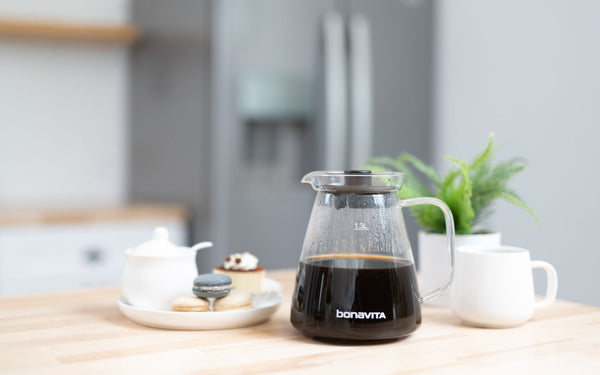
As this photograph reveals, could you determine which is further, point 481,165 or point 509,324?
point 481,165

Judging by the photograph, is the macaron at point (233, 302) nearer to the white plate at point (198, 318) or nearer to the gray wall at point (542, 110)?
the white plate at point (198, 318)

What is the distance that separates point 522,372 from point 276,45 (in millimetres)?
1998

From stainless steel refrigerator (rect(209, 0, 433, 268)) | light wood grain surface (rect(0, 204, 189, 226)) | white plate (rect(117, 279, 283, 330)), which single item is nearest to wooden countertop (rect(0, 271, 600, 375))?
white plate (rect(117, 279, 283, 330))

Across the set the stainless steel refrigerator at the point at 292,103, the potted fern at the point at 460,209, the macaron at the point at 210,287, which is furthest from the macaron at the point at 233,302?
the stainless steel refrigerator at the point at 292,103

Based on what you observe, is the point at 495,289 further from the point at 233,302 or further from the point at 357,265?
the point at 233,302

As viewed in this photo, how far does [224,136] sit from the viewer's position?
2.46 metres

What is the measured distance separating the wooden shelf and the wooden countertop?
1.99 m

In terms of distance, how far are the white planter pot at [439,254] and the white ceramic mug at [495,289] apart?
12 centimetres

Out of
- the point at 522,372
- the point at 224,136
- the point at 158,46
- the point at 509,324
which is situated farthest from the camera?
the point at 158,46

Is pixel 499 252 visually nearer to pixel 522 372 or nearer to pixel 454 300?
pixel 454 300

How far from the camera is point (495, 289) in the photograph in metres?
0.98

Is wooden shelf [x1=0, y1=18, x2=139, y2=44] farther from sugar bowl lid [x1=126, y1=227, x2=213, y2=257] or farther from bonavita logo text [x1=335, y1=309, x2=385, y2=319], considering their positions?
bonavita logo text [x1=335, y1=309, x2=385, y2=319]

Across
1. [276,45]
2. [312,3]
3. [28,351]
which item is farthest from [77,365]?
[312,3]

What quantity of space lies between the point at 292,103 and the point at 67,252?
104cm
